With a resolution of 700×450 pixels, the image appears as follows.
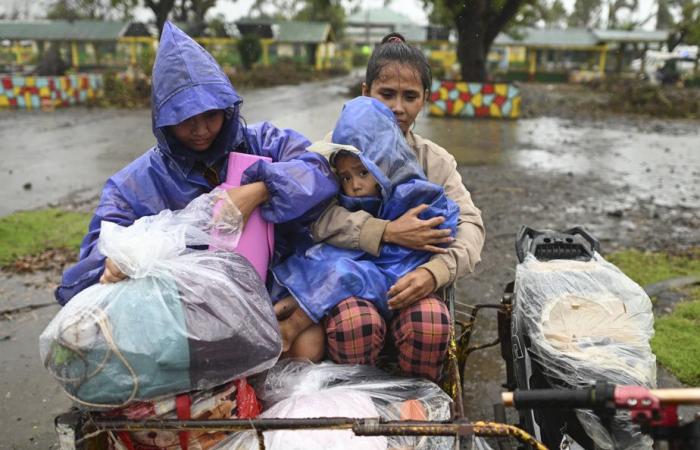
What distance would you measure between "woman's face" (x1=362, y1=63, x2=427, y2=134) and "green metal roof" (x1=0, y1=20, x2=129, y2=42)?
39.5 metres

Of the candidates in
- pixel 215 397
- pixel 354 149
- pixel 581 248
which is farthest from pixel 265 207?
pixel 581 248

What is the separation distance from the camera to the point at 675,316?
380 centimetres

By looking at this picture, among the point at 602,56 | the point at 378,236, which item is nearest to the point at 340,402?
the point at 378,236

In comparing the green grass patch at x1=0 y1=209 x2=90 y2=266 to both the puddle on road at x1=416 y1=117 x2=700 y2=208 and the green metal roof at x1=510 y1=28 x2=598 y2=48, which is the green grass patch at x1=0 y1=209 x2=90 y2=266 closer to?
the puddle on road at x1=416 y1=117 x2=700 y2=208

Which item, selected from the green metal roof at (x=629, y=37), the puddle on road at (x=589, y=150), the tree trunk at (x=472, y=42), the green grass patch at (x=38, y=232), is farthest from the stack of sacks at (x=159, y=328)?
the green metal roof at (x=629, y=37)

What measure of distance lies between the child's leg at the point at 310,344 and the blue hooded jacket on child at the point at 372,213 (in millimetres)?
103

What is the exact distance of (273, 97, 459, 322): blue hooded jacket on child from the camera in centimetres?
195

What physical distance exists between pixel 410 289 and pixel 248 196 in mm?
641

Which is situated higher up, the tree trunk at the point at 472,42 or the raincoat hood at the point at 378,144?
the tree trunk at the point at 472,42

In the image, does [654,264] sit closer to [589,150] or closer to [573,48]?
[589,150]

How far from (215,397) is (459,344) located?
1.27 metres

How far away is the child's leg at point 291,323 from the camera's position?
1.99m

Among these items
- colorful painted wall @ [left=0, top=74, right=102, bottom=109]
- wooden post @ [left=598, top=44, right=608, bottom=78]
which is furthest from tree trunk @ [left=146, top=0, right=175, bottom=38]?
wooden post @ [left=598, top=44, right=608, bottom=78]

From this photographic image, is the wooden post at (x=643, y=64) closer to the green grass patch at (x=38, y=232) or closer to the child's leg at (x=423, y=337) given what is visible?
the green grass patch at (x=38, y=232)
